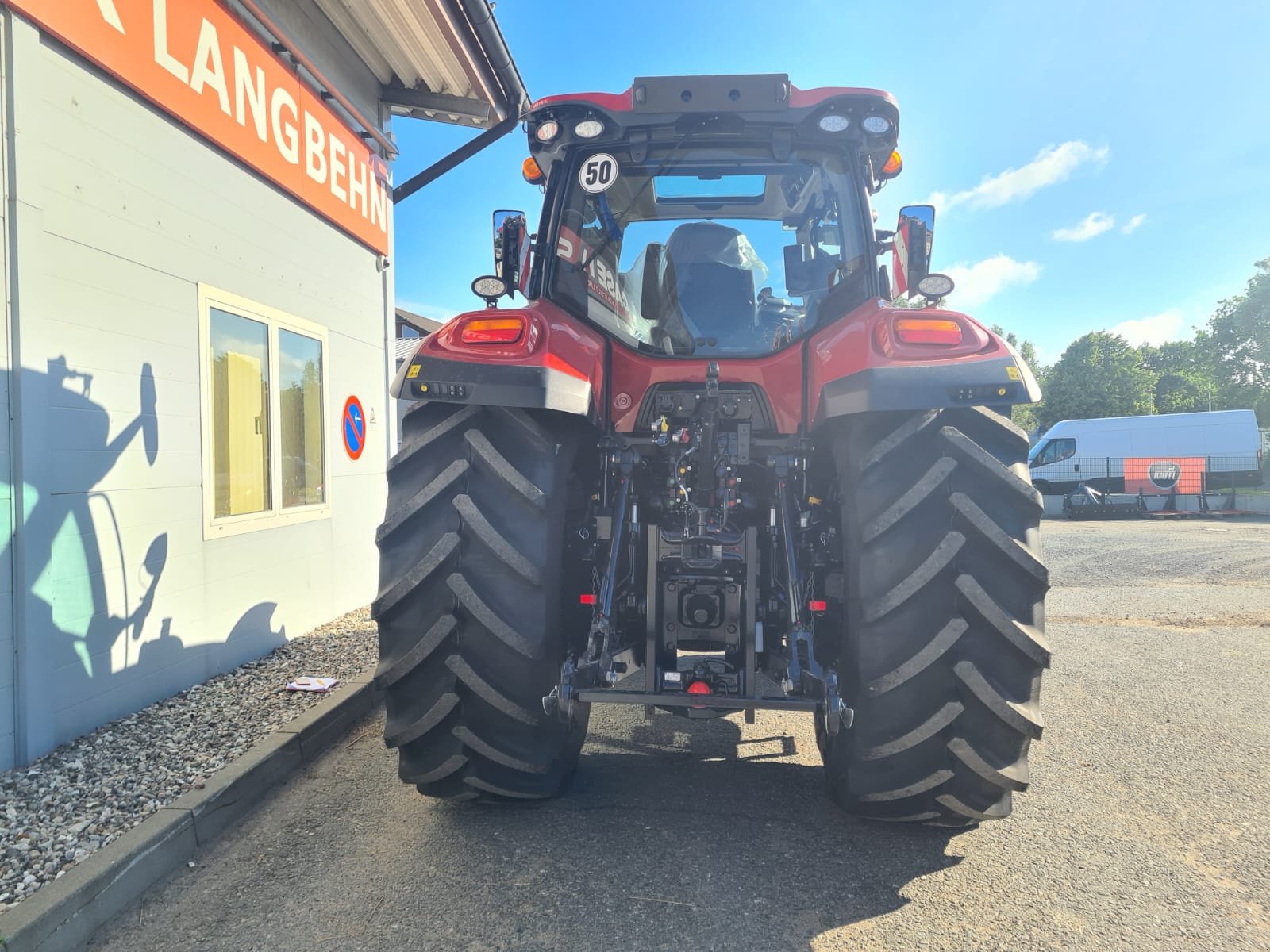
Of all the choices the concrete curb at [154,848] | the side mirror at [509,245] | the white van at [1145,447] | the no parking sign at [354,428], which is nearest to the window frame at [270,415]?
the no parking sign at [354,428]

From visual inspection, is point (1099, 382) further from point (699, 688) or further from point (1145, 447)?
point (699, 688)

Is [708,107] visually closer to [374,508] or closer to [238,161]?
[238,161]

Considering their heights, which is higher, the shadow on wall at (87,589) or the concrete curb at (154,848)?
the shadow on wall at (87,589)

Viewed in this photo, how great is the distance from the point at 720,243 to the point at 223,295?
3175 mm

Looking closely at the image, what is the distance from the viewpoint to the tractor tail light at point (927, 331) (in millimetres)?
2469

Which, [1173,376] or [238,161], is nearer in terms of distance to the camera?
[238,161]

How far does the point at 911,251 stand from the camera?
304 cm

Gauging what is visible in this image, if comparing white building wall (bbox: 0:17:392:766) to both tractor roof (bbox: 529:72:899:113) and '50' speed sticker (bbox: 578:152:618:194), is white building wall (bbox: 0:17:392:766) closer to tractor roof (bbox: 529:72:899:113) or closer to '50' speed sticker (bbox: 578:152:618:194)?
'50' speed sticker (bbox: 578:152:618:194)

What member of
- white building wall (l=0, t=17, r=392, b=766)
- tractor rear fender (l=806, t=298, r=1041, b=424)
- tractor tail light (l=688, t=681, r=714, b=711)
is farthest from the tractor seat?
white building wall (l=0, t=17, r=392, b=766)

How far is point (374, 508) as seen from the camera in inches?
268

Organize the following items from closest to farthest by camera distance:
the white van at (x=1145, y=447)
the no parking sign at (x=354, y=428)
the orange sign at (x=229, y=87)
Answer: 1. the orange sign at (x=229, y=87)
2. the no parking sign at (x=354, y=428)
3. the white van at (x=1145, y=447)

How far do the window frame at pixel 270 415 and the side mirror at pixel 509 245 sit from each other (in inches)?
88.5

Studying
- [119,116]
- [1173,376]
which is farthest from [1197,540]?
[1173,376]

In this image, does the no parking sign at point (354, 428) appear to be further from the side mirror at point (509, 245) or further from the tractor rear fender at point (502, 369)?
the tractor rear fender at point (502, 369)
